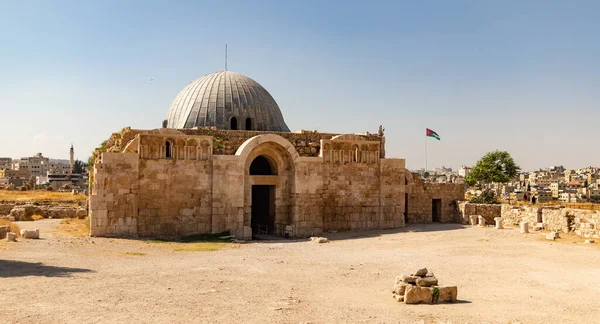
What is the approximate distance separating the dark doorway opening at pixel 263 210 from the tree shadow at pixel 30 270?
12.1 m

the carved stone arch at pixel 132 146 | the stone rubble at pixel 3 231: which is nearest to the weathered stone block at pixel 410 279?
the carved stone arch at pixel 132 146

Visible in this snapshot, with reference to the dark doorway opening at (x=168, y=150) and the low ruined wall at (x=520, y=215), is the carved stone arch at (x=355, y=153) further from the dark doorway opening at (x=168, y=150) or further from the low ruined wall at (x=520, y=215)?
the dark doorway opening at (x=168, y=150)

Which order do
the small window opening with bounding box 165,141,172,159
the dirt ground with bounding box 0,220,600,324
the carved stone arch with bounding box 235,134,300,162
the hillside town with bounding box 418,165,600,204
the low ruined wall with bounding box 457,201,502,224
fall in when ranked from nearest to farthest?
the dirt ground with bounding box 0,220,600,324 → the small window opening with bounding box 165,141,172,159 → the carved stone arch with bounding box 235,134,300,162 → the low ruined wall with bounding box 457,201,502,224 → the hillside town with bounding box 418,165,600,204

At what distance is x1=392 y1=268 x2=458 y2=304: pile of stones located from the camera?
1074 cm

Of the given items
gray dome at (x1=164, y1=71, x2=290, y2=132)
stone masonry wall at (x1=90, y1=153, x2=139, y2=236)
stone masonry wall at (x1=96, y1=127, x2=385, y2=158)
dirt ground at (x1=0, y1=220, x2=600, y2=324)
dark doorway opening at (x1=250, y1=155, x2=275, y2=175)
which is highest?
gray dome at (x1=164, y1=71, x2=290, y2=132)

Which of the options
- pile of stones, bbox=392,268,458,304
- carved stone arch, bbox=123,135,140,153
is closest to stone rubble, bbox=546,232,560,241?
pile of stones, bbox=392,268,458,304

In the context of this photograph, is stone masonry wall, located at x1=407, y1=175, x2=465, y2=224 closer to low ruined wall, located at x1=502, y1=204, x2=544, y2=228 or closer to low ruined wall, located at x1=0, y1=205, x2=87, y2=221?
low ruined wall, located at x1=502, y1=204, x2=544, y2=228

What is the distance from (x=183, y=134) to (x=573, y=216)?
1719 cm

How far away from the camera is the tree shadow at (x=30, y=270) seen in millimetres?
12922

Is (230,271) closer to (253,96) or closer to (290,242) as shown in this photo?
(290,242)

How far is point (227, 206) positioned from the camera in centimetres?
2278

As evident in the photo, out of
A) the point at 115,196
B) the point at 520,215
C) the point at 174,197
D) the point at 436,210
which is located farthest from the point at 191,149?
the point at 520,215

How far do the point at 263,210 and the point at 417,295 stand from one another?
55.7 feet

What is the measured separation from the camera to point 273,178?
2447 cm
